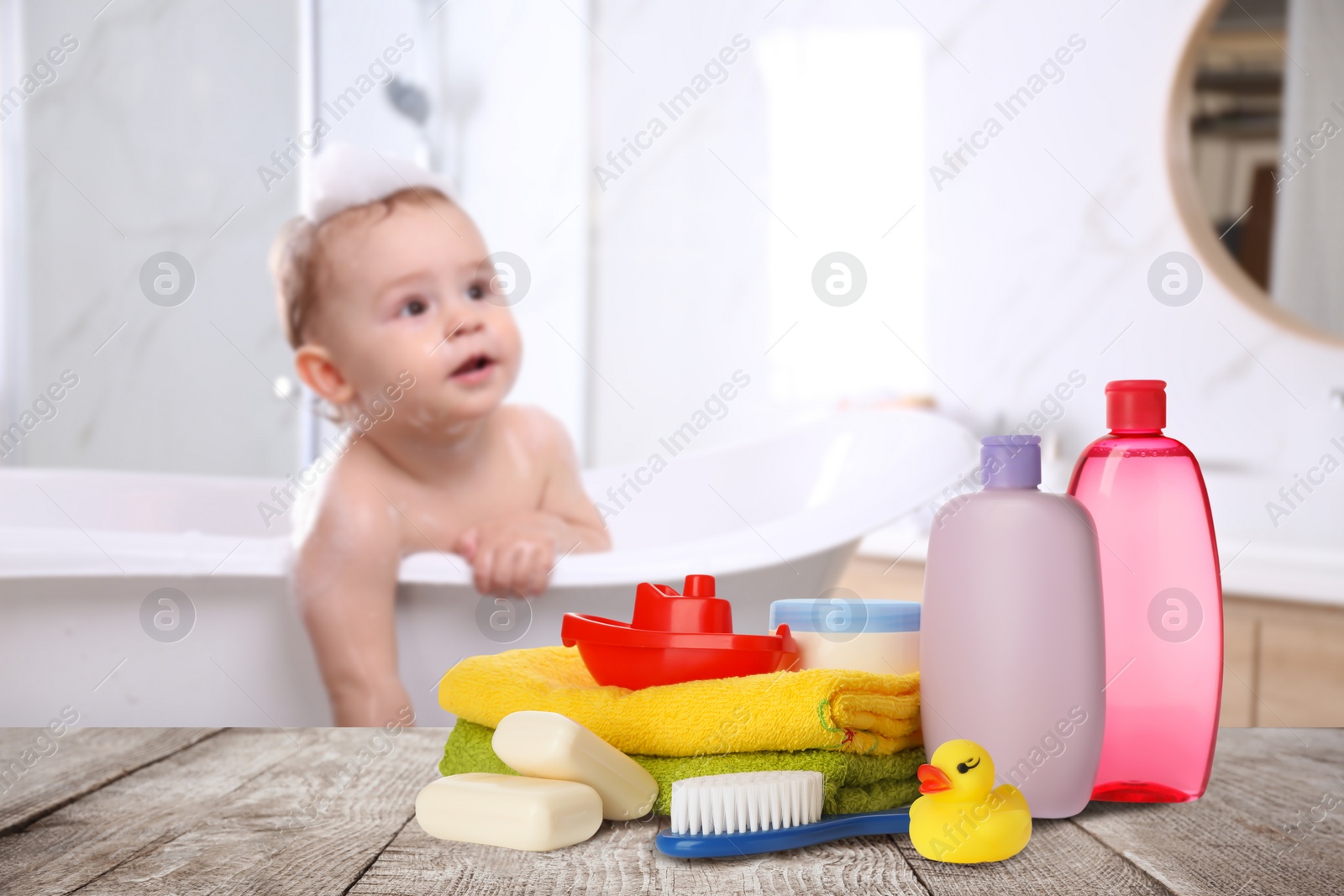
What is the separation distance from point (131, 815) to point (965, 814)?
1.31ft

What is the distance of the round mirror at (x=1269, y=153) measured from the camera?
165cm

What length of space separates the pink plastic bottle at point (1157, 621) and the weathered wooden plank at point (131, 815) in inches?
18.3

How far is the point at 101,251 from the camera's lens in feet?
6.68

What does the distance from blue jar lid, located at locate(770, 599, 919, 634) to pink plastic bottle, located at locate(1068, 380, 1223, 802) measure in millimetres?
104

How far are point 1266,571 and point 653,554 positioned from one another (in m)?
0.81

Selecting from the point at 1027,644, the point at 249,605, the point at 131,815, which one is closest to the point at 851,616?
the point at 1027,644

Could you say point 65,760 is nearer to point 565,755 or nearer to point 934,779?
point 565,755

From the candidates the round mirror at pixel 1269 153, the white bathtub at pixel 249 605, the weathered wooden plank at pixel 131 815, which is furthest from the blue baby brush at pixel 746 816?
the round mirror at pixel 1269 153

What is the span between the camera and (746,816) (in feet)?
1.37

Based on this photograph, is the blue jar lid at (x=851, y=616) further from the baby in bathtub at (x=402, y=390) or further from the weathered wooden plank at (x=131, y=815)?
the baby in bathtub at (x=402, y=390)

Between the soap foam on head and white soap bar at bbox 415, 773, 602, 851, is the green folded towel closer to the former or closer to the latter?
white soap bar at bbox 415, 773, 602, 851

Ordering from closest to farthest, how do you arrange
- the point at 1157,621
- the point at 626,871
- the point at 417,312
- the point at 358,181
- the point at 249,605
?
the point at 626,871
the point at 1157,621
the point at 249,605
the point at 417,312
the point at 358,181

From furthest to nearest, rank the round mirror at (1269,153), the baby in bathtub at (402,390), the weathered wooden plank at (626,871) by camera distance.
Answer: the round mirror at (1269,153)
the baby in bathtub at (402,390)
the weathered wooden plank at (626,871)

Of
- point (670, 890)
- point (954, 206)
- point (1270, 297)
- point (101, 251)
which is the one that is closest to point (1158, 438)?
point (670, 890)
